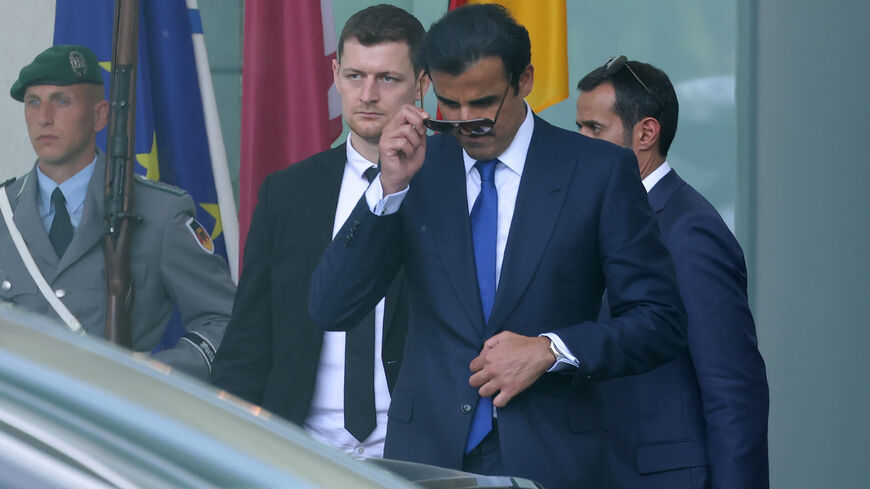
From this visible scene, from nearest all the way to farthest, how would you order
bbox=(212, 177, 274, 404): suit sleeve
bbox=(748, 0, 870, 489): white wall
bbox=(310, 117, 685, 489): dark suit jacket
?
bbox=(310, 117, 685, 489): dark suit jacket → bbox=(212, 177, 274, 404): suit sleeve → bbox=(748, 0, 870, 489): white wall

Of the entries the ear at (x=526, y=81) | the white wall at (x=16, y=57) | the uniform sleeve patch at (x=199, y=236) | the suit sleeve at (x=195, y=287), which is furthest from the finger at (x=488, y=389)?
the white wall at (x=16, y=57)

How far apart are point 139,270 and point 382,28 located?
1.06 metres

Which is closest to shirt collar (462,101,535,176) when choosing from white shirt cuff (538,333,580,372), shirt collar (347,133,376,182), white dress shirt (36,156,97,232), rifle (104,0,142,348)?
white shirt cuff (538,333,580,372)

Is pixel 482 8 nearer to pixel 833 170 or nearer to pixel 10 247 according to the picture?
pixel 10 247

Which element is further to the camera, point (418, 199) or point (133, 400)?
point (418, 199)

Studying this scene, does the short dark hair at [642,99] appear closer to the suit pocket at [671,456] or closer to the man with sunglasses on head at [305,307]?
the man with sunglasses on head at [305,307]

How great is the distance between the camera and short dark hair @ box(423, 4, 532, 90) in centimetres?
232

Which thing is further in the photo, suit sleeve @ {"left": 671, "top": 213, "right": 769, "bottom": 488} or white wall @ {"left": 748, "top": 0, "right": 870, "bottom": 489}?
white wall @ {"left": 748, "top": 0, "right": 870, "bottom": 489}

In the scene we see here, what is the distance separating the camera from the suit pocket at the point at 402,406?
2.33 meters

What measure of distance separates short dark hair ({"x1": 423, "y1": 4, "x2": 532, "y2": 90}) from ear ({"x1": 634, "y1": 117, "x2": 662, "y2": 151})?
901 mm

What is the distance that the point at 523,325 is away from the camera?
2275 millimetres

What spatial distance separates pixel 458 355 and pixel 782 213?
3.19 m

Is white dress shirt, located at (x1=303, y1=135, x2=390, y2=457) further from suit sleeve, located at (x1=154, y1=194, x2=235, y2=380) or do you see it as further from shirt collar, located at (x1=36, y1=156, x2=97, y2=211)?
shirt collar, located at (x1=36, y1=156, x2=97, y2=211)

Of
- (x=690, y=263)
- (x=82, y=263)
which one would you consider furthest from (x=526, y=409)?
(x=82, y=263)
